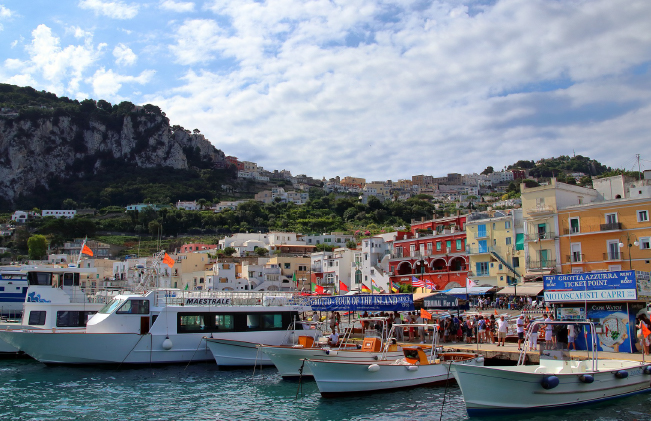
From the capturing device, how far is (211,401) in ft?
58.1

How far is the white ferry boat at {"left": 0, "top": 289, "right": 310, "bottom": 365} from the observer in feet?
76.7

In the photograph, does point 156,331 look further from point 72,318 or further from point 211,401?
point 211,401

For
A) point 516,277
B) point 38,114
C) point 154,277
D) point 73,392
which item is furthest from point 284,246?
point 38,114

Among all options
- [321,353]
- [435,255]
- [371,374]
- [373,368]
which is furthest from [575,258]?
Answer: [373,368]

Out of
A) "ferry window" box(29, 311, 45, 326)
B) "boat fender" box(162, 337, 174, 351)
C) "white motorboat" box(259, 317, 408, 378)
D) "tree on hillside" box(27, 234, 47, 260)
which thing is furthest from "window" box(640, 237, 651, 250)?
"tree on hillside" box(27, 234, 47, 260)

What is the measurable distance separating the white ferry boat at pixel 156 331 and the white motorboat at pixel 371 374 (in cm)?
827

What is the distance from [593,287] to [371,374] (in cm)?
883

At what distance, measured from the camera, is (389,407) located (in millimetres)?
16234

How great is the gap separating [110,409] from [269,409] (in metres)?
5.16

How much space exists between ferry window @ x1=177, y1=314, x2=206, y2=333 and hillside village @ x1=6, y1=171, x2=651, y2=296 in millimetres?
3541

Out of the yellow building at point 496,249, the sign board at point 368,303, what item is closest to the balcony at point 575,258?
the yellow building at point 496,249

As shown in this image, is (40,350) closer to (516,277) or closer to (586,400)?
(586,400)

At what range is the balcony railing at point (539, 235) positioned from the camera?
4253 centimetres

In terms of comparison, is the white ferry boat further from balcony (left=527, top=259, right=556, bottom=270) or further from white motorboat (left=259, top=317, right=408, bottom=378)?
balcony (left=527, top=259, right=556, bottom=270)
